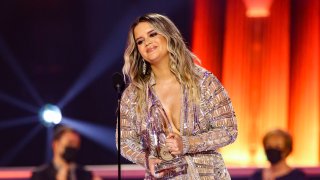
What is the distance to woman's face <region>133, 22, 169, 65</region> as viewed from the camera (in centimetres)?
258

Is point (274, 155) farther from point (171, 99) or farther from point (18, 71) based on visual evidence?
point (18, 71)

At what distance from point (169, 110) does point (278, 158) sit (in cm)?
261

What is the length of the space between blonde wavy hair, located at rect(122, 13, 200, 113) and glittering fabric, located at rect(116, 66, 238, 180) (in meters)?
0.03

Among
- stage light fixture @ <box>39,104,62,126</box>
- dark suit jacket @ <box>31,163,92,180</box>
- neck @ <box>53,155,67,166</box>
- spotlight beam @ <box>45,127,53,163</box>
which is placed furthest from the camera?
spotlight beam @ <box>45,127,53,163</box>

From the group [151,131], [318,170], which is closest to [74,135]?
[318,170]

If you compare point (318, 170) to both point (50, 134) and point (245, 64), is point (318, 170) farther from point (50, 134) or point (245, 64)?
point (50, 134)

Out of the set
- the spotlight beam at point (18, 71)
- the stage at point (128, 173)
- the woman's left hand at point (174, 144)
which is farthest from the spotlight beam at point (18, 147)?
the woman's left hand at point (174, 144)

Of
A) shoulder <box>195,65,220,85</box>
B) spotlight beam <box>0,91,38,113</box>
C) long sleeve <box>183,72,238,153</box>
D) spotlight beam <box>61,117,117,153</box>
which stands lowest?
long sleeve <box>183,72,238,153</box>

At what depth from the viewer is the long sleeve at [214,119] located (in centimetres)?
253

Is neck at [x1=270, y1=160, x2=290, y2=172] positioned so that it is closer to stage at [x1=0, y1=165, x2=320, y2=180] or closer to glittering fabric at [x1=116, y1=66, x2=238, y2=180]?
stage at [x1=0, y1=165, x2=320, y2=180]

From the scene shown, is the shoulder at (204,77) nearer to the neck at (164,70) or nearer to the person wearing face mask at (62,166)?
the neck at (164,70)

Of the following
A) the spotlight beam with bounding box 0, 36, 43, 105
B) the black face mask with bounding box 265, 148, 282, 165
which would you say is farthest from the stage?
the spotlight beam with bounding box 0, 36, 43, 105

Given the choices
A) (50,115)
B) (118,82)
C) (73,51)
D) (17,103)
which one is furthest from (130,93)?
(17,103)

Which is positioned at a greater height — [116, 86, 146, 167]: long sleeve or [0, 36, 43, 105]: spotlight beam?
[0, 36, 43, 105]: spotlight beam
